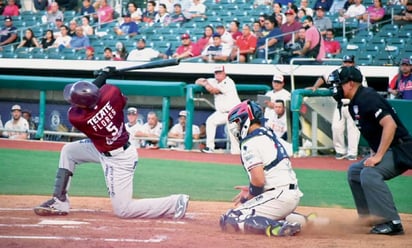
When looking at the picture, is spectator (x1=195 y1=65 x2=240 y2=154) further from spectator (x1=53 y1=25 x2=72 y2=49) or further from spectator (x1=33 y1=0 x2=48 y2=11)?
spectator (x1=33 y1=0 x2=48 y2=11)

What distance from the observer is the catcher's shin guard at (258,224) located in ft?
23.0

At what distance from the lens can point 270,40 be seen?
1727cm

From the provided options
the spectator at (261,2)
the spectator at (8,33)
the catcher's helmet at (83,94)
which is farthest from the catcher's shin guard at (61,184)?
the spectator at (8,33)

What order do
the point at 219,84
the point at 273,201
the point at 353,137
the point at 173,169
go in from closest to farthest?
the point at 273,201, the point at 173,169, the point at 353,137, the point at 219,84

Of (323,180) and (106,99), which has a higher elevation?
(106,99)

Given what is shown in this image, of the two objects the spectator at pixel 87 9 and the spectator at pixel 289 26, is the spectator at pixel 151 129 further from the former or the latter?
the spectator at pixel 87 9

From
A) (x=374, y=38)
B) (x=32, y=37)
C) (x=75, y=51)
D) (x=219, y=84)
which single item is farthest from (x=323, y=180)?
(x=32, y=37)

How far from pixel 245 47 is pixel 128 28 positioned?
12.8 feet

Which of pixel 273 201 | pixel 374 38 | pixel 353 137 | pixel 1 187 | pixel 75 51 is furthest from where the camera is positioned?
pixel 75 51

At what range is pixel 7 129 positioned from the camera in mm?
17266

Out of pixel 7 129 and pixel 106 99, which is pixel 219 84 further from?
pixel 106 99

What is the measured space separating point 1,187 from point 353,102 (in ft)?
16.4

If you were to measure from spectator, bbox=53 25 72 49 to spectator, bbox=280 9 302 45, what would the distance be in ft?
19.0

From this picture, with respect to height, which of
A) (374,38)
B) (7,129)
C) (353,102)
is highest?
(353,102)
